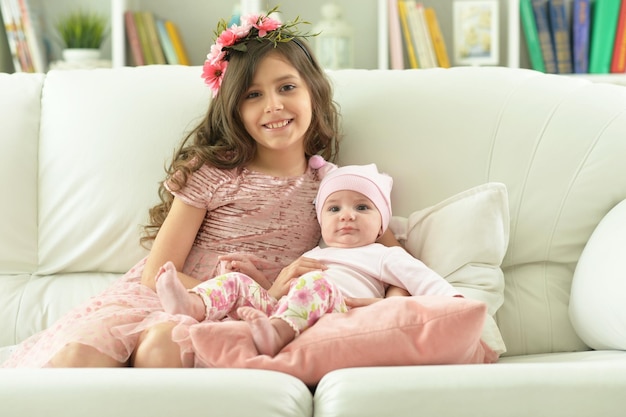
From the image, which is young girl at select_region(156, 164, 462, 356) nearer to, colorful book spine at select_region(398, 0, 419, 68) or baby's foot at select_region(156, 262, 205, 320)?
baby's foot at select_region(156, 262, 205, 320)

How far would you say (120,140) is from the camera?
203cm

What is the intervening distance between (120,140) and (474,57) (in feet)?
5.26

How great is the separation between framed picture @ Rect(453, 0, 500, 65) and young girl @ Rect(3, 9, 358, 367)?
131cm

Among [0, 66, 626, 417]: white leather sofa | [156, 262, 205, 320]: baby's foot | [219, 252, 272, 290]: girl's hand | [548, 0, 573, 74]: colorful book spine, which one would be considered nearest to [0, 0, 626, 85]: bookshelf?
[548, 0, 573, 74]: colorful book spine

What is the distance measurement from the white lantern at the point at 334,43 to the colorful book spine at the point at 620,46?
932mm

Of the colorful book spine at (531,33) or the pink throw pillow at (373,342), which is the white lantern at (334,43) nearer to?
the colorful book spine at (531,33)

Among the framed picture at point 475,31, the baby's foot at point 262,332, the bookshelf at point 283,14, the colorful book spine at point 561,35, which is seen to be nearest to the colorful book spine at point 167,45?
the bookshelf at point 283,14

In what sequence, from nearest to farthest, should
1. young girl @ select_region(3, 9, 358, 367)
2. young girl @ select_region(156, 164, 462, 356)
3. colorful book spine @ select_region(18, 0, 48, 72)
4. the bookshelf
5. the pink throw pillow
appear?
the pink throw pillow
young girl @ select_region(156, 164, 462, 356)
young girl @ select_region(3, 9, 358, 367)
colorful book spine @ select_region(18, 0, 48, 72)
the bookshelf

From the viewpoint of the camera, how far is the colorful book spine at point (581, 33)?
10.3 ft

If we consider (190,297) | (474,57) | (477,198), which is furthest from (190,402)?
(474,57)

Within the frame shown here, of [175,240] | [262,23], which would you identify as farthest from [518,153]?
[175,240]

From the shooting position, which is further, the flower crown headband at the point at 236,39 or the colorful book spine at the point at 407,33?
the colorful book spine at the point at 407,33

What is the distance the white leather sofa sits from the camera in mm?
1835

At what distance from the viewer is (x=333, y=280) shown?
67.7 inches
